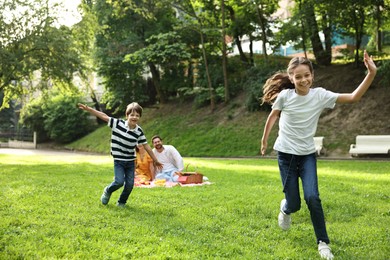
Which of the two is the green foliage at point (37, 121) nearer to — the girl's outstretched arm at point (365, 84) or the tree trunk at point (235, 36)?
the tree trunk at point (235, 36)

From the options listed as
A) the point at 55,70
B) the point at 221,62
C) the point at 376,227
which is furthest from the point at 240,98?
the point at 376,227

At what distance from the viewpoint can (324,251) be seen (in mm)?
4496

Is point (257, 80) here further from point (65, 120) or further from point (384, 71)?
point (65, 120)

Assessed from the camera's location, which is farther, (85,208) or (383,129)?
(383,129)

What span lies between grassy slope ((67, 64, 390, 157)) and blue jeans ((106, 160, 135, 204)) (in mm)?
14853

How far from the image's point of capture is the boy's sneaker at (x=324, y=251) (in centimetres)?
441

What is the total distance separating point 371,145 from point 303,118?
15282 mm

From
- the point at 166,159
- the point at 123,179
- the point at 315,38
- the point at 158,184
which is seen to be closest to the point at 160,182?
the point at 158,184

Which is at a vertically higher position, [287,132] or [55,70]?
[55,70]

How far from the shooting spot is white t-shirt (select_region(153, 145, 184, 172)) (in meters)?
11.7

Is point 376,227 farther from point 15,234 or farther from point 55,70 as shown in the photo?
point 55,70

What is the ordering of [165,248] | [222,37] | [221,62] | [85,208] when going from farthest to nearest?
[221,62] < [222,37] < [85,208] < [165,248]

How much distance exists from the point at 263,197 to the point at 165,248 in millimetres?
3734

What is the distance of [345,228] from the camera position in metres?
5.63
